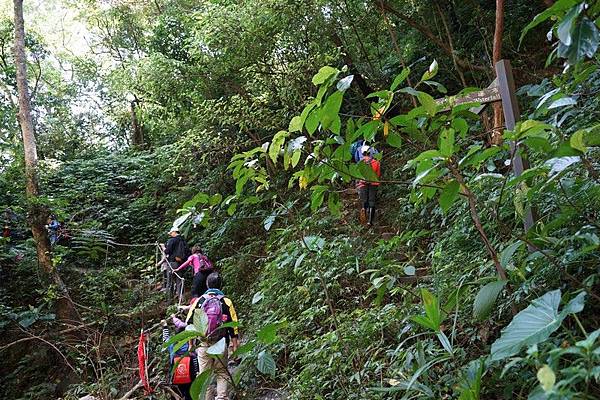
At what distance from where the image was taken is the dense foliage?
1551mm

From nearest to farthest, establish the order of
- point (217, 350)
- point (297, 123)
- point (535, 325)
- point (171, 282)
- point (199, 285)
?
point (535, 325)
point (217, 350)
point (297, 123)
point (199, 285)
point (171, 282)

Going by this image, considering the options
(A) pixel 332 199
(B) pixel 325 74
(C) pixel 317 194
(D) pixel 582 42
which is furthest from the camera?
(A) pixel 332 199

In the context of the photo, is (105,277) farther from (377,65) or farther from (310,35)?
(377,65)

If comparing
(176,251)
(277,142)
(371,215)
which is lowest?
(371,215)

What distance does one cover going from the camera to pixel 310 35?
26.3ft

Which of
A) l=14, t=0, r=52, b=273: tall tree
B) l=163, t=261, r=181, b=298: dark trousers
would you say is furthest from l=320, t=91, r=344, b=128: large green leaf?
l=14, t=0, r=52, b=273: tall tree

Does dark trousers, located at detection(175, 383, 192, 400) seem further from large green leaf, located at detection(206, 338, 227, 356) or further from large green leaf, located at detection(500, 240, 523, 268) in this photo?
large green leaf, located at detection(500, 240, 523, 268)

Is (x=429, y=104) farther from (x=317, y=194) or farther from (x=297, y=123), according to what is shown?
(x=317, y=194)

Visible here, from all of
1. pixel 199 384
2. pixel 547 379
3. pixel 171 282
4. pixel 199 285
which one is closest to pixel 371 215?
pixel 199 285

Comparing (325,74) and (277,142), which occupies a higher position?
(325,74)

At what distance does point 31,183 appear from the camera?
8.37m

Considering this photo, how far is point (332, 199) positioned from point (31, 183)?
8.17 meters

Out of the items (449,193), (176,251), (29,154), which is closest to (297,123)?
(449,193)

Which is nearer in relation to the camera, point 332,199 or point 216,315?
point 332,199
